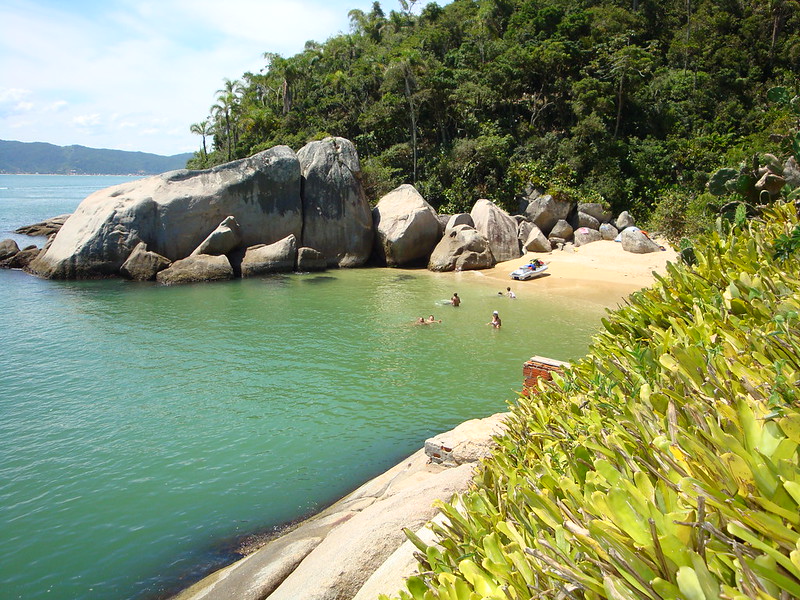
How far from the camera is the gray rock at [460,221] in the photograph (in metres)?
31.0

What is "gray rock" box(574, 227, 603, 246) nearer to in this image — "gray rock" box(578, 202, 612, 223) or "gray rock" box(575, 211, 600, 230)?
"gray rock" box(575, 211, 600, 230)

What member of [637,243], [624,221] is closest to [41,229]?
[624,221]

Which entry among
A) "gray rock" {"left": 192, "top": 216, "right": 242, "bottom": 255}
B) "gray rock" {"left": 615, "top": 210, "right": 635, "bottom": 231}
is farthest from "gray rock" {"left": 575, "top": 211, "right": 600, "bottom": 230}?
"gray rock" {"left": 192, "top": 216, "right": 242, "bottom": 255}

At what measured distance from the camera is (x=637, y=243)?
27.9 m

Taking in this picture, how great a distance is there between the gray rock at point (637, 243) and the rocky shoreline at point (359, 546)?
74.7ft

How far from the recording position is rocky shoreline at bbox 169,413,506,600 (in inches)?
199

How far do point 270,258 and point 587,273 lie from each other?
53.7 ft

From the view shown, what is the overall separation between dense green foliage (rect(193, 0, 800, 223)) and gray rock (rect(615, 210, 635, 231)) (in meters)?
1.65

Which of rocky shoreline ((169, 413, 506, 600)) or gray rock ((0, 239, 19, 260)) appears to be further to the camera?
gray rock ((0, 239, 19, 260))

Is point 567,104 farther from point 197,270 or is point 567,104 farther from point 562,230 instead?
point 197,270

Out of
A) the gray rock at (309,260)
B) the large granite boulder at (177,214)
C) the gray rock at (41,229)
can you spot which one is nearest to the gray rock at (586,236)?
the gray rock at (309,260)

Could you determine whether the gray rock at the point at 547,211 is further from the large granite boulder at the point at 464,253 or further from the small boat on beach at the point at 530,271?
the small boat on beach at the point at 530,271

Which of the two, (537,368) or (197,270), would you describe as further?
(197,270)

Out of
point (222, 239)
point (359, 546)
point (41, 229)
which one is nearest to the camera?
point (359, 546)
